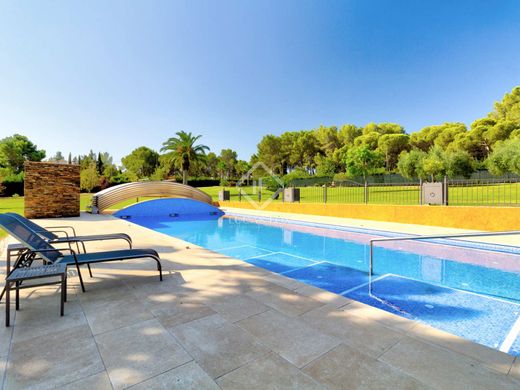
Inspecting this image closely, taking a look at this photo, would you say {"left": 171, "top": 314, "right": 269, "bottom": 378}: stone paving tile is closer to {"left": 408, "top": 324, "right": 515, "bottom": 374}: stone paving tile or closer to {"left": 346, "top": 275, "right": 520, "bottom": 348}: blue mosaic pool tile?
{"left": 408, "top": 324, "right": 515, "bottom": 374}: stone paving tile

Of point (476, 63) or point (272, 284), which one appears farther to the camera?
point (476, 63)

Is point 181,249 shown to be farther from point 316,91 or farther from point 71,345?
point 316,91

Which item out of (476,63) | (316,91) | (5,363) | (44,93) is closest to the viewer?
→ (5,363)

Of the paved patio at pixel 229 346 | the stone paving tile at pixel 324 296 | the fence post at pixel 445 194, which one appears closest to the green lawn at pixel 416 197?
the fence post at pixel 445 194

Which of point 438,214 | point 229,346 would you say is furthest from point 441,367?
point 438,214

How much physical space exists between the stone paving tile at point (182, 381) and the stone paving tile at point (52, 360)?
49cm

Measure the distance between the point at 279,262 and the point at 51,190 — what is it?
12.5 metres

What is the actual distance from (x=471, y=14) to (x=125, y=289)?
2071 centimetres

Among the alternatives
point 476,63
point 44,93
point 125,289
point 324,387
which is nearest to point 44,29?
point 44,93

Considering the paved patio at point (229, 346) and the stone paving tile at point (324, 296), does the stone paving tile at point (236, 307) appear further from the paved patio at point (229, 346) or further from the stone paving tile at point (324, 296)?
the stone paving tile at point (324, 296)

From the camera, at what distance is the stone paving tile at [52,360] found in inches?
77.2

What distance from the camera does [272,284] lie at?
4113 millimetres

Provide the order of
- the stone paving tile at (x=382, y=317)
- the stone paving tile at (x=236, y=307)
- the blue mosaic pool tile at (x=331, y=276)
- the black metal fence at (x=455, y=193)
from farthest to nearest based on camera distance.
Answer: the black metal fence at (x=455, y=193)
the blue mosaic pool tile at (x=331, y=276)
the stone paving tile at (x=236, y=307)
the stone paving tile at (x=382, y=317)

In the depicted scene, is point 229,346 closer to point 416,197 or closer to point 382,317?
point 382,317
